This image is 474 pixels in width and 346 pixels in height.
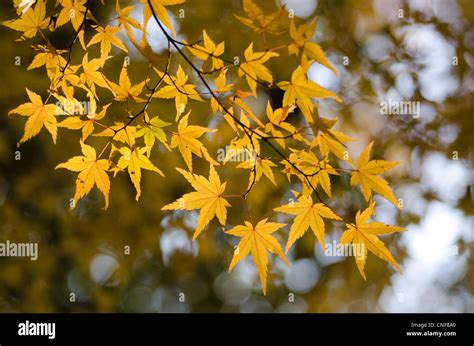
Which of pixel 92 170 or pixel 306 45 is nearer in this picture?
pixel 306 45

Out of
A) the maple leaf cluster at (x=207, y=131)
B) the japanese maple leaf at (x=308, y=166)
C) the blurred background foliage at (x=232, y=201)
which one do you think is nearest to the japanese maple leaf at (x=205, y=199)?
the maple leaf cluster at (x=207, y=131)

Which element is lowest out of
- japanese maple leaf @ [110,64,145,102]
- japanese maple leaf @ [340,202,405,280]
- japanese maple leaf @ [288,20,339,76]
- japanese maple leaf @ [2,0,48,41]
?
japanese maple leaf @ [340,202,405,280]

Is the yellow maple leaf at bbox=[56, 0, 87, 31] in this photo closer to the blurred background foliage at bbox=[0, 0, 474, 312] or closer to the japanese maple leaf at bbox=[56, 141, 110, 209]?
the japanese maple leaf at bbox=[56, 141, 110, 209]

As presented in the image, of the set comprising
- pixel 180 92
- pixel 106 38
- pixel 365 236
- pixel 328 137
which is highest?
pixel 106 38

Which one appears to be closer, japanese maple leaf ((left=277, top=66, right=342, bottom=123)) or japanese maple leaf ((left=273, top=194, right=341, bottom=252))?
japanese maple leaf ((left=277, top=66, right=342, bottom=123))

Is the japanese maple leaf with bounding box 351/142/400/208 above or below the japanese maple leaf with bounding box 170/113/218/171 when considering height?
below

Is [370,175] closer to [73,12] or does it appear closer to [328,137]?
[328,137]

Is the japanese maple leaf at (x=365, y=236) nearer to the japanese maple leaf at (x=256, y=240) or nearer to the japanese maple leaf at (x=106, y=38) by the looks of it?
the japanese maple leaf at (x=256, y=240)

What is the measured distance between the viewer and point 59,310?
1773 mm

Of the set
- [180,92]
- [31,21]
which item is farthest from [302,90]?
[31,21]

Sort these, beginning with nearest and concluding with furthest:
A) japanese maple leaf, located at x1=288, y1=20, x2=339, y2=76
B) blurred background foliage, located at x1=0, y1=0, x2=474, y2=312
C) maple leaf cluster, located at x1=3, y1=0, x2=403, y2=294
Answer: japanese maple leaf, located at x1=288, y1=20, x2=339, y2=76, maple leaf cluster, located at x1=3, y1=0, x2=403, y2=294, blurred background foliage, located at x1=0, y1=0, x2=474, y2=312

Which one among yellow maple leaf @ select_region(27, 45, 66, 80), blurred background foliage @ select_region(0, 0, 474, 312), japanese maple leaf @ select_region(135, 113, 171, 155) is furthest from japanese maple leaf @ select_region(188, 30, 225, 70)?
blurred background foliage @ select_region(0, 0, 474, 312)

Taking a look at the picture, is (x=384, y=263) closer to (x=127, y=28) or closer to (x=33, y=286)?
(x=33, y=286)
